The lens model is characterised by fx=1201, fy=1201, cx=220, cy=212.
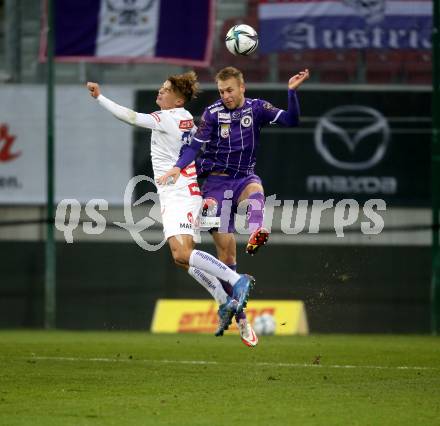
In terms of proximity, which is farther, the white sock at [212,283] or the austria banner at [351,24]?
the austria banner at [351,24]

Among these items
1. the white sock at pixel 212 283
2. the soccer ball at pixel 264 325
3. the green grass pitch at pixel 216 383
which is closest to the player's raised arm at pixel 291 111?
the white sock at pixel 212 283

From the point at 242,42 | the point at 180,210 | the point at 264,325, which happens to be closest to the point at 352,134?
the point at 264,325

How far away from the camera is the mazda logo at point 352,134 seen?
16.8 meters

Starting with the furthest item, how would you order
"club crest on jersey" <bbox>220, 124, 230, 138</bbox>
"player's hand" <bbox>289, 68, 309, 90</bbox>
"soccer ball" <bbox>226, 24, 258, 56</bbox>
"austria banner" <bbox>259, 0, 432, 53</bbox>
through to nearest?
1. "austria banner" <bbox>259, 0, 432, 53</bbox>
2. "soccer ball" <bbox>226, 24, 258, 56</bbox>
3. "club crest on jersey" <bbox>220, 124, 230, 138</bbox>
4. "player's hand" <bbox>289, 68, 309, 90</bbox>

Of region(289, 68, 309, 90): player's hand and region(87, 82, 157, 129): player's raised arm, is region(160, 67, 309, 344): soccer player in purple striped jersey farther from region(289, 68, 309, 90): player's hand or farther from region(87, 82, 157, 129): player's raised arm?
region(87, 82, 157, 129): player's raised arm

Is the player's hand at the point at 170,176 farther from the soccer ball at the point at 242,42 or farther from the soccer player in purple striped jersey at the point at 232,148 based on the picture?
the soccer ball at the point at 242,42

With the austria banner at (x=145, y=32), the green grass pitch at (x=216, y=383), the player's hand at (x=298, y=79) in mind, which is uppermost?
the austria banner at (x=145, y=32)

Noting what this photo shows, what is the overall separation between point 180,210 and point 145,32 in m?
6.96

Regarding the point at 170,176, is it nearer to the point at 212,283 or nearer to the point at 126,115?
the point at 126,115

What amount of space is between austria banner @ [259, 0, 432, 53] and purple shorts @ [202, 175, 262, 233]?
6269mm


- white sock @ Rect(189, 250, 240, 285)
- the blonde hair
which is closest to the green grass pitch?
white sock @ Rect(189, 250, 240, 285)

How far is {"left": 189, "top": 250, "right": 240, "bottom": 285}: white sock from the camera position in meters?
10.2

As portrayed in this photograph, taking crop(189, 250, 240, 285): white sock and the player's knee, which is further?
the player's knee

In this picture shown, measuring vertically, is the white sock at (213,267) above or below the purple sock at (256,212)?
below
